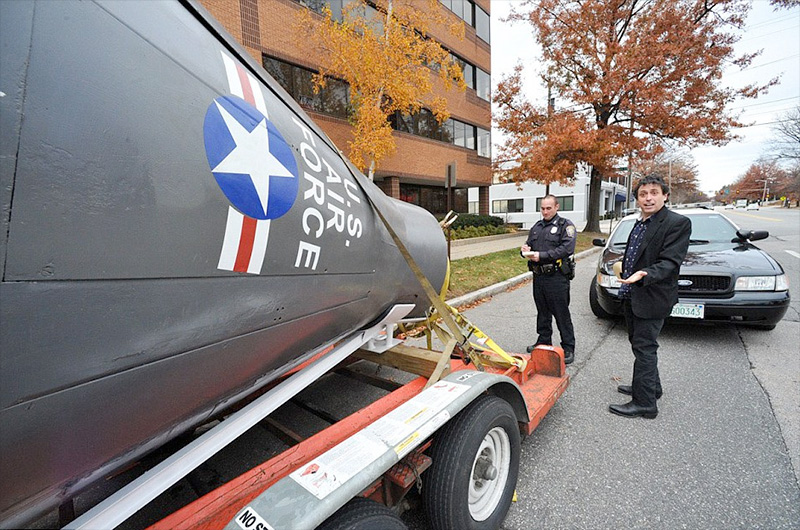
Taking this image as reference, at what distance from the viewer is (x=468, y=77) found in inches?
770

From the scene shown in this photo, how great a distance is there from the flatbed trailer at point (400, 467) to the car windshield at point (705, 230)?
4.17 m

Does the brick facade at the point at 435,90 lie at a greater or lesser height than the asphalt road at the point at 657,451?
greater

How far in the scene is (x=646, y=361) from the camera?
294 centimetres

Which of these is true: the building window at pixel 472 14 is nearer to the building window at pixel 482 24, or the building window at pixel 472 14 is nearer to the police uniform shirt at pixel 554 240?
the building window at pixel 482 24

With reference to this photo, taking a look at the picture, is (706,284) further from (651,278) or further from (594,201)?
(594,201)

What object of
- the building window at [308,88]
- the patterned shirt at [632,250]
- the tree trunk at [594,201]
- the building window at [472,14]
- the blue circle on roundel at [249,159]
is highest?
the building window at [472,14]

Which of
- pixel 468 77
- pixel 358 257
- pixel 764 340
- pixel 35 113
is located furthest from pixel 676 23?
pixel 35 113

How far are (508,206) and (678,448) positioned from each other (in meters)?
37.7

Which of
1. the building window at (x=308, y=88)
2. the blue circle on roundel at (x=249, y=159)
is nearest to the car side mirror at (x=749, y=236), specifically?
the blue circle on roundel at (x=249, y=159)

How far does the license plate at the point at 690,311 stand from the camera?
4170 mm

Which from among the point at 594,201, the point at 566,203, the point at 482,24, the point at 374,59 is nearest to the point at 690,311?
the point at 374,59

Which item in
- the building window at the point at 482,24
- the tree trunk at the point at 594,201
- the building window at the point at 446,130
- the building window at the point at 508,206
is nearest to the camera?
the building window at the point at 446,130

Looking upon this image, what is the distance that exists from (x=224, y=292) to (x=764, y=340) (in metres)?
6.15

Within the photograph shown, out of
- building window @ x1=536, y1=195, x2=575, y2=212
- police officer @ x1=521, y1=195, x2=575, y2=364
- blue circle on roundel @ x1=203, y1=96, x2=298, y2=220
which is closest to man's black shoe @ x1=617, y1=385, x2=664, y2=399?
police officer @ x1=521, y1=195, x2=575, y2=364
